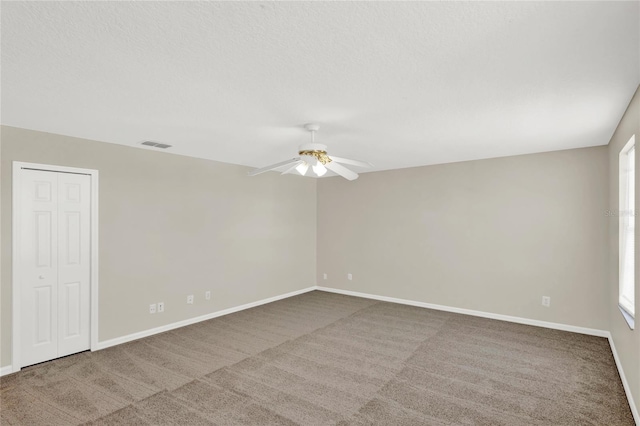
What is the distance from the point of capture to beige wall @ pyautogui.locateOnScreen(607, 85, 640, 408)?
7.94 ft

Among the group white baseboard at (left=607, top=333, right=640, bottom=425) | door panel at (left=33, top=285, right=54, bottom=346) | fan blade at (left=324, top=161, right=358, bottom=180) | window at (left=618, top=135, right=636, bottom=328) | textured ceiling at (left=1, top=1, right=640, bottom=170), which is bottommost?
white baseboard at (left=607, top=333, right=640, bottom=425)

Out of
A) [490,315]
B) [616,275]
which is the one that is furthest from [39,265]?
[616,275]

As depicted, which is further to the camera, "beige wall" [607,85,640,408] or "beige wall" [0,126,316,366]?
"beige wall" [0,126,316,366]

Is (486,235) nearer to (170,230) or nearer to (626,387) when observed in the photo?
(626,387)

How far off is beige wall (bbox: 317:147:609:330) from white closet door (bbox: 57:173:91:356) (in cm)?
428

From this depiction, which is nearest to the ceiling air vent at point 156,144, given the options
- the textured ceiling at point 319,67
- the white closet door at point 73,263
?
the textured ceiling at point 319,67

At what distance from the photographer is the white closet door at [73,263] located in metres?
3.64

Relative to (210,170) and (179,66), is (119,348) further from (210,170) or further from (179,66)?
(179,66)

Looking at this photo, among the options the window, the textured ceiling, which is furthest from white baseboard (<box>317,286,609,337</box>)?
the textured ceiling

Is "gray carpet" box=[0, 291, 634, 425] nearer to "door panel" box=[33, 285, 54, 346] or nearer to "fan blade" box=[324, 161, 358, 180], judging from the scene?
"door panel" box=[33, 285, 54, 346]

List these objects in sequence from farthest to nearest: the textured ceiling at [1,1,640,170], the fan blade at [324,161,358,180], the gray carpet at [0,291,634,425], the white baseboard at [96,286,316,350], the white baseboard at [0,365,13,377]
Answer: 1. the white baseboard at [96,286,316,350]
2. the fan blade at [324,161,358,180]
3. the white baseboard at [0,365,13,377]
4. the gray carpet at [0,291,634,425]
5. the textured ceiling at [1,1,640,170]

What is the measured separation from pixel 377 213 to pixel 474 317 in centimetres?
237

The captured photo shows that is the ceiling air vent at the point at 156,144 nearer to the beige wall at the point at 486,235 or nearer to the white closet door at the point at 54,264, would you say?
the white closet door at the point at 54,264

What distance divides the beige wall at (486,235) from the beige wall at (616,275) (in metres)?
0.35
